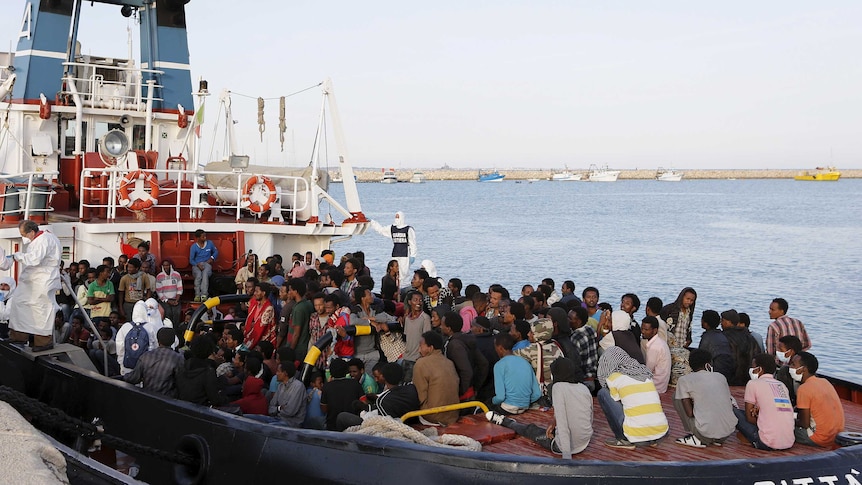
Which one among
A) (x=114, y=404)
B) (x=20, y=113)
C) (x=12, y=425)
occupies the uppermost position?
(x=20, y=113)

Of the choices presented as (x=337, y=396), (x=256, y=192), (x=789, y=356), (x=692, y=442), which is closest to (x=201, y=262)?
(x=256, y=192)

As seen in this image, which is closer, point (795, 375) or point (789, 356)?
point (795, 375)

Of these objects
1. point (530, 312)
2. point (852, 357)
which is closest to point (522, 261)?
point (852, 357)

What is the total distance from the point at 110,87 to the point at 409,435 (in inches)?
448

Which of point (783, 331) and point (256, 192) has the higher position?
point (256, 192)

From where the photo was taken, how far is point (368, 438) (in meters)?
7.38

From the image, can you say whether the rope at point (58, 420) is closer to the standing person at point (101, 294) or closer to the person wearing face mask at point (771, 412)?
the standing person at point (101, 294)

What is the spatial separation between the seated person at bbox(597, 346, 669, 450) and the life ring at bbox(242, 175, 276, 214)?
7.82 meters

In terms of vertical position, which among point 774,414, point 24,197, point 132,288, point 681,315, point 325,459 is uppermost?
point 24,197

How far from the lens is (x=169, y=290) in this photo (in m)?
12.5

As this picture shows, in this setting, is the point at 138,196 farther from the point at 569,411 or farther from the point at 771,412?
the point at 771,412

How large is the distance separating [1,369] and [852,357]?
61.1ft

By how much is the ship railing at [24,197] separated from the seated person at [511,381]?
7.60 metres

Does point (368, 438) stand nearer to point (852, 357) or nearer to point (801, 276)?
point (852, 357)
